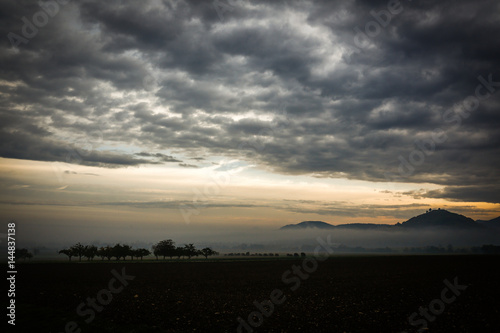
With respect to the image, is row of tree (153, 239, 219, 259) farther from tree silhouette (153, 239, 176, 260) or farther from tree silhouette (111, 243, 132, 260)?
→ tree silhouette (111, 243, 132, 260)

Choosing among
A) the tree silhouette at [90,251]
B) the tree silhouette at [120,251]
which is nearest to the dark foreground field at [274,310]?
the tree silhouette at [120,251]

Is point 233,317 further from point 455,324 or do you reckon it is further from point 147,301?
point 455,324

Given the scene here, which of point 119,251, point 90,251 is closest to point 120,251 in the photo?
point 119,251

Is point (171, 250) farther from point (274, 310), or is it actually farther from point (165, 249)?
point (274, 310)

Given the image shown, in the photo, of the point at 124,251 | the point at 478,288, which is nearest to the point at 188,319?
the point at 478,288

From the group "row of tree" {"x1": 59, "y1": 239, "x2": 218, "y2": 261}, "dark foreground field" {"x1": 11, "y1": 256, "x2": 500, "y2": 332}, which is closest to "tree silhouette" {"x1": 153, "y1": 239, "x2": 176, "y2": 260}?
"row of tree" {"x1": 59, "y1": 239, "x2": 218, "y2": 261}

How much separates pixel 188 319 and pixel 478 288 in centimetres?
3065

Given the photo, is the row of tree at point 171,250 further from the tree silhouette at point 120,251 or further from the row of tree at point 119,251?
the tree silhouette at point 120,251

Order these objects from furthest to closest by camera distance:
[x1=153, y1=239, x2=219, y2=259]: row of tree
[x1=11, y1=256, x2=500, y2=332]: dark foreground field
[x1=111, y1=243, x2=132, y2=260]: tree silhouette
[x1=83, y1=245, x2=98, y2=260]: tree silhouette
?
[x1=153, y1=239, x2=219, y2=259]: row of tree
[x1=83, y1=245, x2=98, y2=260]: tree silhouette
[x1=111, y1=243, x2=132, y2=260]: tree silhouette
[x1=11, y1=256, x2=500, y2=332]: dark foreground field

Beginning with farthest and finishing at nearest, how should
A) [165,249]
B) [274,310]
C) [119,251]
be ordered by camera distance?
[165,249]
[119,251]
[274,310]

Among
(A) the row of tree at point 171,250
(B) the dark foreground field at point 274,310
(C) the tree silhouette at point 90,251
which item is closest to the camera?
(B) the dark foreground field at point 274,310

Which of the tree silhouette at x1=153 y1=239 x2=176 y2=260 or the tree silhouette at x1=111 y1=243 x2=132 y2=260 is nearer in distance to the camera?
the tree silhouette at x1=111 y1=243 x2=132 y2=260

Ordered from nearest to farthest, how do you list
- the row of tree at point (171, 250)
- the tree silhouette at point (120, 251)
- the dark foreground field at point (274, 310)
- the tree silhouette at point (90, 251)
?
the dark foreground field at point (274, 310) < the tree silhouette at point (120, 251) < the tree silhouette at point (90, 251) < the row of tree at point (171, 250)

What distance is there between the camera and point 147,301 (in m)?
28.1
